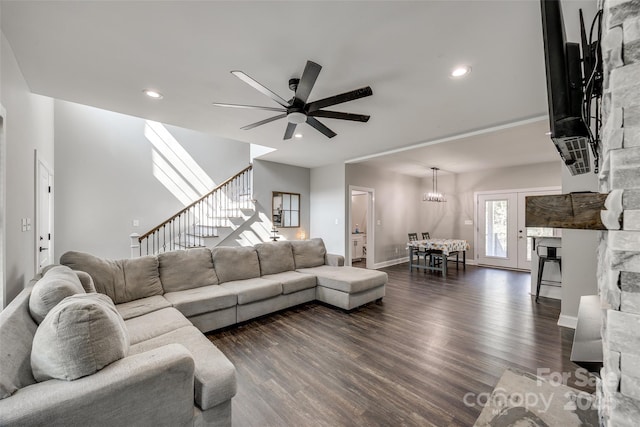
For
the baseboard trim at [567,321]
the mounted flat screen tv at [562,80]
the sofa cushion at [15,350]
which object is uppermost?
the mounted flat screen tv at [562,80]

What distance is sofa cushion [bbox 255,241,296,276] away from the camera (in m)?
3.98

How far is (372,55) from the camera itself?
2.21 metres

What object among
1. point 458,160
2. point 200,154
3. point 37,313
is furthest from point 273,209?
point 37,313

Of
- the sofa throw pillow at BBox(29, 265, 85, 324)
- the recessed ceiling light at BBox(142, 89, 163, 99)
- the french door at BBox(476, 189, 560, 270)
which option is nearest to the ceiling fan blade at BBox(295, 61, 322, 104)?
the recessed ceiling light at BBox(142, 89, 163, 99)

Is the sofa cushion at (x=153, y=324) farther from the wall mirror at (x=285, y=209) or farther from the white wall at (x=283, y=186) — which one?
the wall mirror at (x=285, y=209)

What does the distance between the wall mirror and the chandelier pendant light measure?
137 inches

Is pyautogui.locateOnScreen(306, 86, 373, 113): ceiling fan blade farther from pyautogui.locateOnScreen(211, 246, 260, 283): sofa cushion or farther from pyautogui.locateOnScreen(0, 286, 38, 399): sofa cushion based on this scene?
pyautogui.locateOnScreen(0, 286, 38, 399): sofa cushion

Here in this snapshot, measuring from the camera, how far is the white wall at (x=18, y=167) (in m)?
1.98

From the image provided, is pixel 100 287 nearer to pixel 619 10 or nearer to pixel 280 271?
pixel 280 271

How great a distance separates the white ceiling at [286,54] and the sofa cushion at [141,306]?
2.26m

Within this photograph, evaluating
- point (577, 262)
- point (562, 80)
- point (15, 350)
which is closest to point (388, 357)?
point (562, 80)

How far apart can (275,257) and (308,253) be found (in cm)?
66

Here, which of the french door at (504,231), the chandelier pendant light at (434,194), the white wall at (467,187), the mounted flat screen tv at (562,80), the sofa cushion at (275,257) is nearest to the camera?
the mounted flat screen tv at (562,80)

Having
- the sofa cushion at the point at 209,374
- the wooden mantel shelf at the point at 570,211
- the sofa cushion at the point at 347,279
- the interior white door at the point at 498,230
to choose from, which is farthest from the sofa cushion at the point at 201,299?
the interior white door at the point at 498,230
